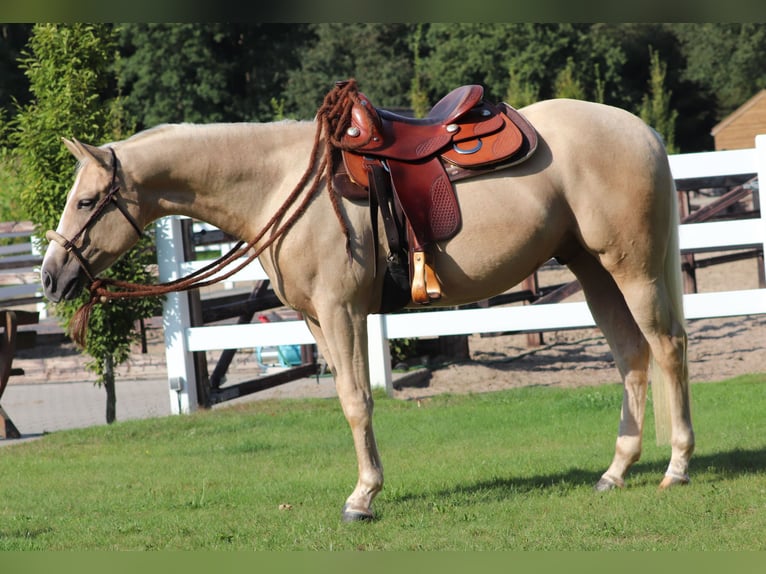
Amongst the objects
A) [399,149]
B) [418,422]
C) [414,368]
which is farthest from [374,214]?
[414,368]

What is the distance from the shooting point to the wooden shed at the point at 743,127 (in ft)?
124

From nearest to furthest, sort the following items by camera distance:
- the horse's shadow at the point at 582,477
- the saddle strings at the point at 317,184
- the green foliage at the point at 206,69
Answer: the saddle strings at the point at 317,184
the horse's shadow at the point at 582,477
the green foliage at the point at 206,69

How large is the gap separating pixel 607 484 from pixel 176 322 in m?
5.49

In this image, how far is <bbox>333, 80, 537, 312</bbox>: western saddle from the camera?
527 cm

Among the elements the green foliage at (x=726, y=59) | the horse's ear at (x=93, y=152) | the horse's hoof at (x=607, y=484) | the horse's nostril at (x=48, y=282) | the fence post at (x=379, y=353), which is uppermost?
the green foliage at (x=726, y=59)

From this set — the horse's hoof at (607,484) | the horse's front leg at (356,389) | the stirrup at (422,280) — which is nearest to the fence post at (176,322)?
the horse's front leg at (356,389)

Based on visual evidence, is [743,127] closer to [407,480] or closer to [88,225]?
[407,480]

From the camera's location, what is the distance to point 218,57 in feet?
167

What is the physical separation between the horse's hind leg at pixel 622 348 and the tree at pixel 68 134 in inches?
213

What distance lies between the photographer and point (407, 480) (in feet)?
20.8

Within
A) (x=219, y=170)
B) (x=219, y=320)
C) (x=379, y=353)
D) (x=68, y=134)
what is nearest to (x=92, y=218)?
(x=219, y=170)

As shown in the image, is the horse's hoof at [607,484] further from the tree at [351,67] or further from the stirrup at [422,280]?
the tree at [351,67]

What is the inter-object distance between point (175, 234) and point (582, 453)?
4916 mm

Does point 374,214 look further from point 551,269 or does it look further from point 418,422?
point 551,269
